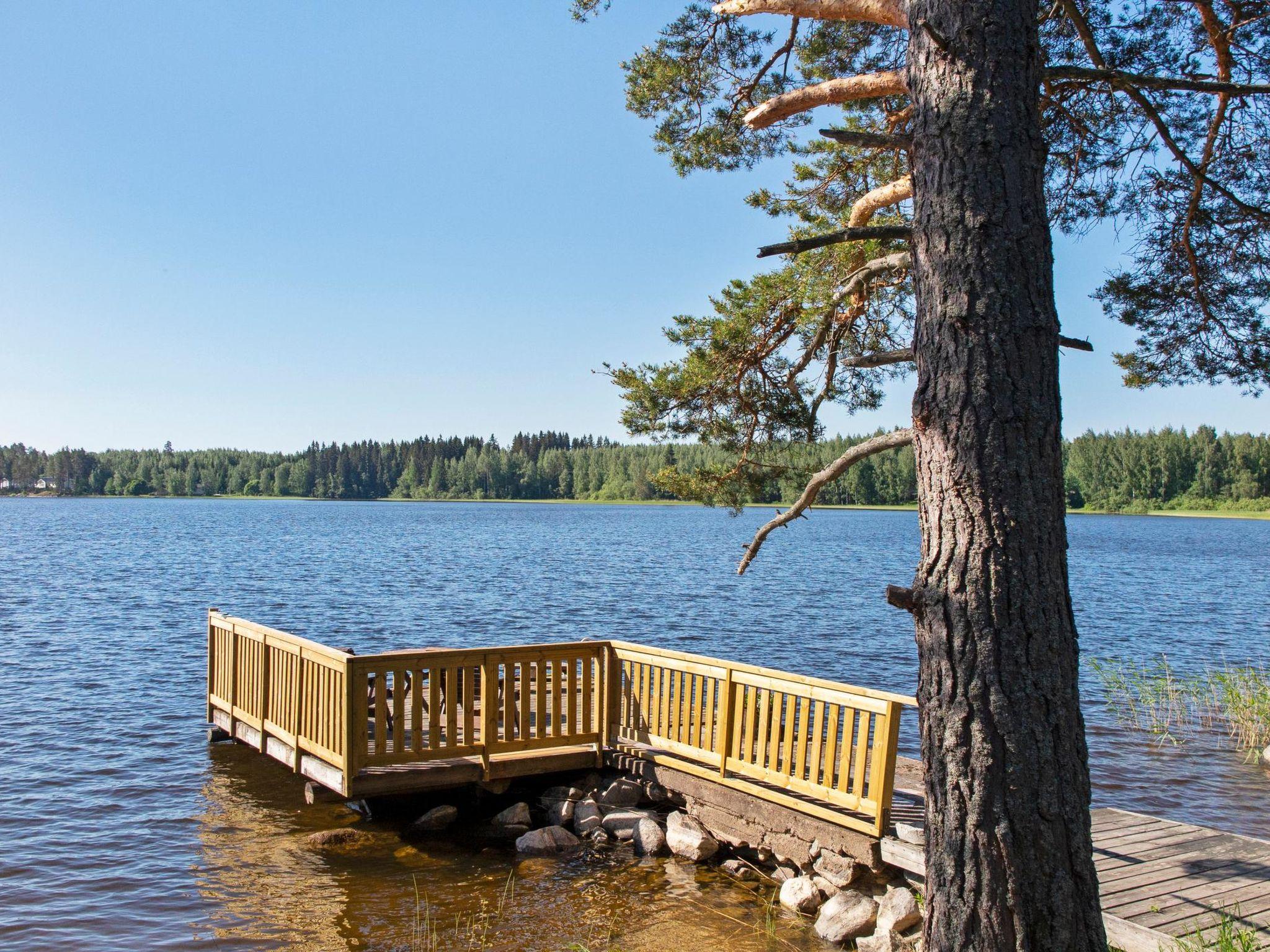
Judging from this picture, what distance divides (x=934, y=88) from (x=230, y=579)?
37326 millimetres

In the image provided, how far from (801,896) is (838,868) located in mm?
344

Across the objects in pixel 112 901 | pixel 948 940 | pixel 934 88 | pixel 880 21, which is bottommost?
pixel 112 901

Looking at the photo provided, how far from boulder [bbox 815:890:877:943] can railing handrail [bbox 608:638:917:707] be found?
1.44m

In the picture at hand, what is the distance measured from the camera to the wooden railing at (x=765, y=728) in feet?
24.8

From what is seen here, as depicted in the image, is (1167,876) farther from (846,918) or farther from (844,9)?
(844,9)

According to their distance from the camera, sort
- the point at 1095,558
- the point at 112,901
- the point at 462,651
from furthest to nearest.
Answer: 1. the point at 1095,558
2. the point at 462,651
3. the point at 112,901

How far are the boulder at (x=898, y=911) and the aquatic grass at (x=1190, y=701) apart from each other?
358 inches

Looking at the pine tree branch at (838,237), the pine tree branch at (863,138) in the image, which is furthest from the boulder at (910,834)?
the pine tree branch at (863,138)

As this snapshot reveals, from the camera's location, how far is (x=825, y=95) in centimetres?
648

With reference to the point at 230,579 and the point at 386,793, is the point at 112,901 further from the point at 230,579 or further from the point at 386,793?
the point at 230,579

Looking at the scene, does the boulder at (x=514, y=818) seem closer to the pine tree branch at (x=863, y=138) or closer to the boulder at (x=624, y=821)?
the boulder at (x=624, y=821)

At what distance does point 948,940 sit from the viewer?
11.9 feet

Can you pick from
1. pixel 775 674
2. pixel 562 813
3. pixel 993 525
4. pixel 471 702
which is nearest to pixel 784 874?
pixel 775 674

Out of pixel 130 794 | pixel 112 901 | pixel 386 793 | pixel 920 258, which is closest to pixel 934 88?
pixel 920 258
